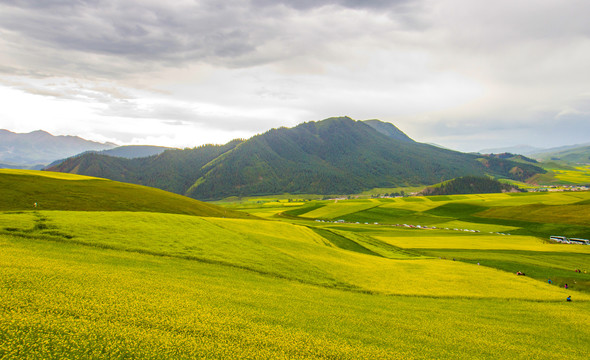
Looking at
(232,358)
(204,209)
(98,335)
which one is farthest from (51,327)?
(204,209)

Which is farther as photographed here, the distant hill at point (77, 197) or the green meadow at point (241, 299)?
the distant hill at point (77, 197)

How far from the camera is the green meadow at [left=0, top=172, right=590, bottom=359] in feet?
44.0

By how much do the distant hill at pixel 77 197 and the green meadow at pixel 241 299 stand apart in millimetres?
8076

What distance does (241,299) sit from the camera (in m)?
21.2

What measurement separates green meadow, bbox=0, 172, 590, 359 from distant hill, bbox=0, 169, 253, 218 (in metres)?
8.08

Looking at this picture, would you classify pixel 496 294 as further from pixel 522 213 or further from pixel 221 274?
pixel 522 213

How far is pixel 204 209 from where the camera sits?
9819 centimetres

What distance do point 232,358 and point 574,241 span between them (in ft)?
383

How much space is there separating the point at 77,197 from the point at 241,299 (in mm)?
75588

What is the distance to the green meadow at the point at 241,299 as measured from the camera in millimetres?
13422

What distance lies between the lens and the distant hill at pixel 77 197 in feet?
212

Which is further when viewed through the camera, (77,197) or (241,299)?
(77,197)

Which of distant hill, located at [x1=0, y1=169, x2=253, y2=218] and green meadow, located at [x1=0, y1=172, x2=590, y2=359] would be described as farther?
distant hill, located at [x1=0, y1=169, x2=253, y2=218]

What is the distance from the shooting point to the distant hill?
64.5 m
